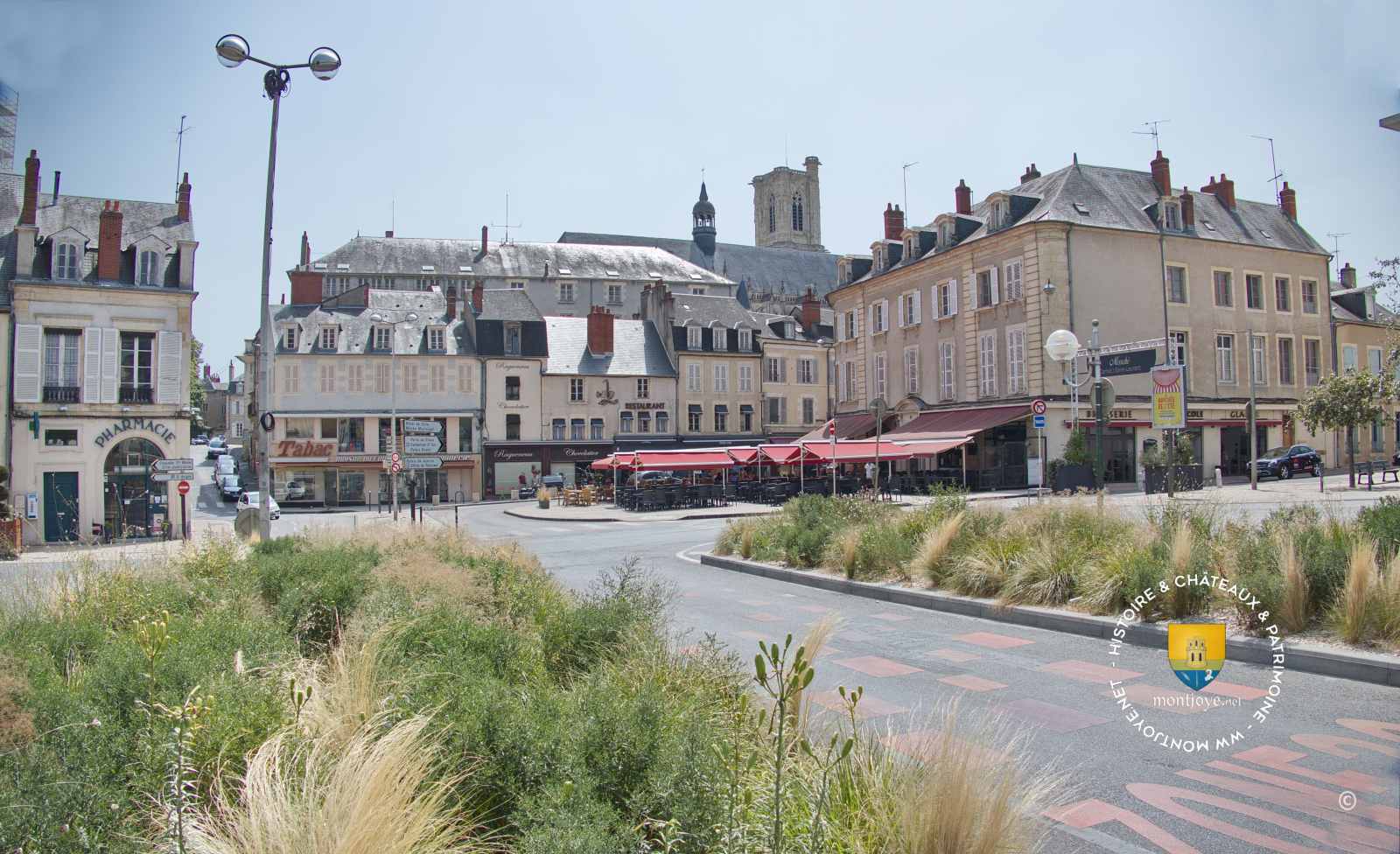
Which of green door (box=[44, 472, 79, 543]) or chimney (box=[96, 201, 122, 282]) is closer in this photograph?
green door (box=[44, 472, 79, 543])

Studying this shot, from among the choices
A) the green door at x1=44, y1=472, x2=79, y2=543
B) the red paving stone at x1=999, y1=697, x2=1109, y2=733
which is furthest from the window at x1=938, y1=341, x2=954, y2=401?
the red paving stone at x1=999, y1=697, x2=1109, y2=733

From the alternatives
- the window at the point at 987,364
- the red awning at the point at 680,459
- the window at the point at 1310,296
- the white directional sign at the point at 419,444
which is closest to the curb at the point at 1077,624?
the white directional sign at the point at 419,444

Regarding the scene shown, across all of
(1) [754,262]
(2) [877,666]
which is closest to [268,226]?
(2) [877,666]

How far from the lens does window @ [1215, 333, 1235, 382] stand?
3403 cm

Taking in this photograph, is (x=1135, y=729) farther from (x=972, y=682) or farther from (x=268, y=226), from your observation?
(x=268, y=226)

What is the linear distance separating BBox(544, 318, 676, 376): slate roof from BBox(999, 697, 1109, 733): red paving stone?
42.7 m

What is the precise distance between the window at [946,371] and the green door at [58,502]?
95.1 ft

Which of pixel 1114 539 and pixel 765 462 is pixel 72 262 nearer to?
pixel 765 462

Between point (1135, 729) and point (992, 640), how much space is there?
263 cm

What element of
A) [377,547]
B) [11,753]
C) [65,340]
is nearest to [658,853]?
[11,753]

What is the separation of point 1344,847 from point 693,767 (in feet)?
8.06

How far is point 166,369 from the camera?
26344 mm

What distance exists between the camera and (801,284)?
84125 mm

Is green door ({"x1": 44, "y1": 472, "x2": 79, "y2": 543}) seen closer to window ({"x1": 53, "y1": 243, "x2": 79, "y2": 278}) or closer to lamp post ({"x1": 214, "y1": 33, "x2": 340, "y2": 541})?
window ({"x1": 53, "y1": 243, "x2": 79, "y2": 278})
